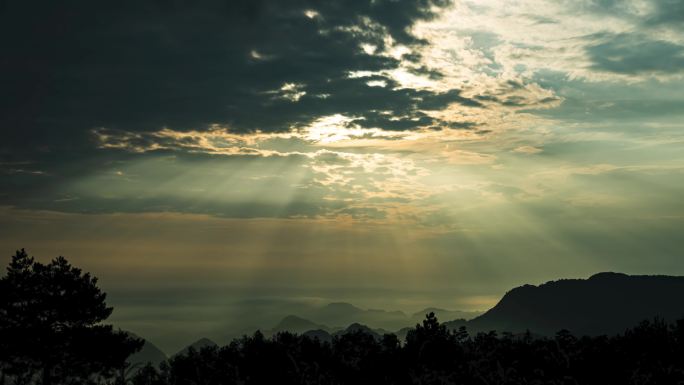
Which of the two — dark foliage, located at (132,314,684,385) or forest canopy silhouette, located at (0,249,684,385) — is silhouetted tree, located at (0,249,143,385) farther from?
dark foliage, located at (132,314,684,385)

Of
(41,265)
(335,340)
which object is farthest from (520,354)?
(41,265)

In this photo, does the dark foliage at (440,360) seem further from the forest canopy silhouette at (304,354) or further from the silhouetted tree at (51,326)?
the silhouetted tree at (51,326)

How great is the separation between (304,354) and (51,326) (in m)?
34.8

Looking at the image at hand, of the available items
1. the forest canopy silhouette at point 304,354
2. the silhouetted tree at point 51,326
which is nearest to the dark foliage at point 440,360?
the forest canopy silhouette at point 304,354

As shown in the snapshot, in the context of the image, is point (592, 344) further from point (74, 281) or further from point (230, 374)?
point (74, 281)

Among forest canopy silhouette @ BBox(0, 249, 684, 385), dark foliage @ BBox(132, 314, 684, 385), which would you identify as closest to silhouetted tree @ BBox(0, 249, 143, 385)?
forest canopy silhouette @ BBox(0, 249, 684, 385)

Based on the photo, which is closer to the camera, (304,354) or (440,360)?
(440,360)

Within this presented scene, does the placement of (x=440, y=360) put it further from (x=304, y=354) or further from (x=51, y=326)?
(x=51, y=326)

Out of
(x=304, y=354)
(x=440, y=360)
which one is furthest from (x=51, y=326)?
(x=440, y=360)

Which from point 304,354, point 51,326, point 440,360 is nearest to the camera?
point 440,360

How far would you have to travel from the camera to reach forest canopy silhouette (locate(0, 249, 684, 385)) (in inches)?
1599

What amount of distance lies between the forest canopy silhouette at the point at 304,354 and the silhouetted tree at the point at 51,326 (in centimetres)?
11

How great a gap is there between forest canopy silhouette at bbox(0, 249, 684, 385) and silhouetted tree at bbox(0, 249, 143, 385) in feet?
0.35

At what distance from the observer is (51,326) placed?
7494cm
